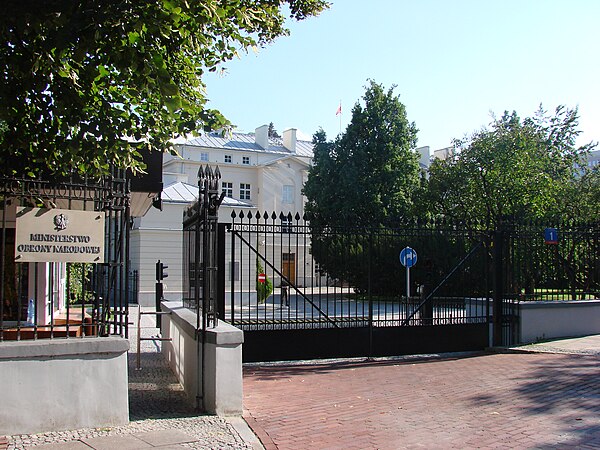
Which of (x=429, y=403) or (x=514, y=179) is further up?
(x=514, y=179)

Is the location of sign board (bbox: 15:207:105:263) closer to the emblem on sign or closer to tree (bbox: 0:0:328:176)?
the emblem on sign

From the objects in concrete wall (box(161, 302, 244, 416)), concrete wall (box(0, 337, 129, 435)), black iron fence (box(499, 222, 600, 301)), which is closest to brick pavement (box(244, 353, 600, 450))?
concrete wall (box(161, 302, 244, 416))

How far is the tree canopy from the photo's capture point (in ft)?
95.5

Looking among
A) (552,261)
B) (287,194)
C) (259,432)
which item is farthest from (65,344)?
(287,194)

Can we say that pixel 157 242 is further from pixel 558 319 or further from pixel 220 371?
pixel 220 371

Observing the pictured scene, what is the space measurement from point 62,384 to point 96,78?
3.69m

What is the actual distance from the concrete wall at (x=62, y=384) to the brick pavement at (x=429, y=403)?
164 cm

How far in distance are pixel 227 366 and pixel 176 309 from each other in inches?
142

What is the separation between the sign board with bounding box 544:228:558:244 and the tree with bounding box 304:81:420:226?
84.8ft

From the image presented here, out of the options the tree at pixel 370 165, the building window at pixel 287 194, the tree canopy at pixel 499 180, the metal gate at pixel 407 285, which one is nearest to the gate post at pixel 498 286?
the metal gate at pixel 407 285

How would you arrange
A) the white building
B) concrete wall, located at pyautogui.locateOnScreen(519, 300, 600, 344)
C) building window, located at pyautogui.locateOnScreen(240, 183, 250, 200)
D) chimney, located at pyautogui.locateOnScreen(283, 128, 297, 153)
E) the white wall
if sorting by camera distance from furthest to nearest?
chimney, located at pyautogui.locateOnScreen(283, 128, 297, 153) < building window, located at pyautogui.locateOnScreen(240, 183, 250, 200) < the white building < the white wall < concrete wall, located at pyautogui.locateOnScreen(519, 300, 600, 344)

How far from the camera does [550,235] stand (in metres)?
13.3

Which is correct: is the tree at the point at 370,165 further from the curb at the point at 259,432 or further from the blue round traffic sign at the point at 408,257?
the curb at the point at 259,432

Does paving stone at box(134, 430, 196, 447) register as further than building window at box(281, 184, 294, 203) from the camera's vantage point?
No
